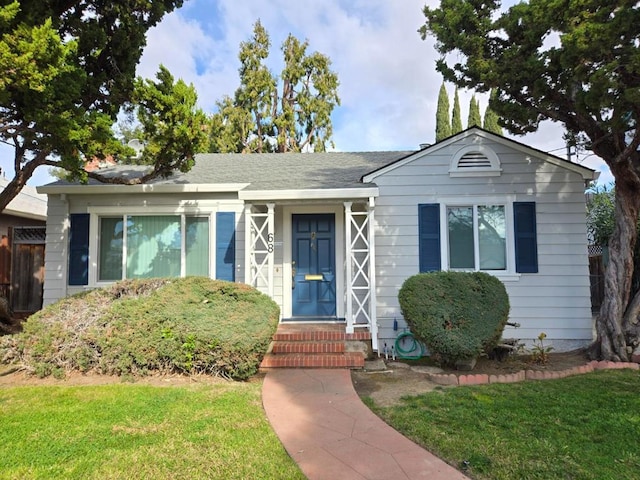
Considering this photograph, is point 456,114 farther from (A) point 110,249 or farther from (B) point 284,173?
(A) point 110,249

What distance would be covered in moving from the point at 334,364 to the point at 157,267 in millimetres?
4226

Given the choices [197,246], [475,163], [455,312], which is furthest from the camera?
[197,246]

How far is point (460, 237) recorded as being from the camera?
7180 millimetres

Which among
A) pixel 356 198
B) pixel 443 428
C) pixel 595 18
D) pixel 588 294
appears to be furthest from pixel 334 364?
pixel 595 18

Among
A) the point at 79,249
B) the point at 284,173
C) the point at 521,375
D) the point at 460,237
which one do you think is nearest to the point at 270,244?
the point at 284,173

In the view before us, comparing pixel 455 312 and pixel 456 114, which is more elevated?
pixel 456 114

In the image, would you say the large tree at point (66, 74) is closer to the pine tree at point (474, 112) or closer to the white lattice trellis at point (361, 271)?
the white lattice trellis at point (361, 271)

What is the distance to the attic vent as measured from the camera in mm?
7176

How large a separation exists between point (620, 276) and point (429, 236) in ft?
10.2

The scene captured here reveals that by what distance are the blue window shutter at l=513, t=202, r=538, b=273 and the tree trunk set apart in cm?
A: 115

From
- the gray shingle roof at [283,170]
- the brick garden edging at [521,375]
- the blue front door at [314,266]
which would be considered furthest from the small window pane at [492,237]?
the blue front door at [314,266]

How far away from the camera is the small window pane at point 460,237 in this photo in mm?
7105

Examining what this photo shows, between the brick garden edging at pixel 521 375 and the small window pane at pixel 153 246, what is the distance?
5326 mm

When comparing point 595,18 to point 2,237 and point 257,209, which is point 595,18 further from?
point 2,237
